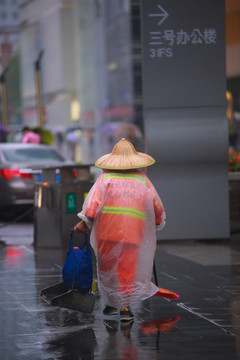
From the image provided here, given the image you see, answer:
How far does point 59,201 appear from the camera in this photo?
12.2 meters

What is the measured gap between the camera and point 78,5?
6700 cm

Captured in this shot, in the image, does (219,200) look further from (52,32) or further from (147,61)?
(52,32)

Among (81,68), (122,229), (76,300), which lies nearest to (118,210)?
(122,229)

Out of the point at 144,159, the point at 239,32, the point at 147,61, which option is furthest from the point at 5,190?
the point at 144,159

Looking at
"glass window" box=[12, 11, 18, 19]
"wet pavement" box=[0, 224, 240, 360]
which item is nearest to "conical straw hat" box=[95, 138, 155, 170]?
"wet pavement" box=[0, 224, 240, 360]

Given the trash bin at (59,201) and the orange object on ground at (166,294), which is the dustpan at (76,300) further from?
the trash bin at (59,201)

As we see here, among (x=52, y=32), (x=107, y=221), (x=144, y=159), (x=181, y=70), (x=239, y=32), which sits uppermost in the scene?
(x=52, y=32)

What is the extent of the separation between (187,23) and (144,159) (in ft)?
18.0

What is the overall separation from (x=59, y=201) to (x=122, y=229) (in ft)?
16.5

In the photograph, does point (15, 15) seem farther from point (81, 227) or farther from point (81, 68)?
point (81, 227)

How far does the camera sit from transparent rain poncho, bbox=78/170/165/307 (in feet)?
23.8

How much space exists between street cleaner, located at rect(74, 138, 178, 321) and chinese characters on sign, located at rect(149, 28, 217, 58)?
5.34 m

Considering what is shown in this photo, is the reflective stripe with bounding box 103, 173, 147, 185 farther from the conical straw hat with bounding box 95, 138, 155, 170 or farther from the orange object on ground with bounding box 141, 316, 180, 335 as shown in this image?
the orange object on ground with bounding box 141, 316, 180, 335

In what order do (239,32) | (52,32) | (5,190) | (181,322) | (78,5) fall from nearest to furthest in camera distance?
(181,322), (5,190), (239,32), (78,5), (52,32)
